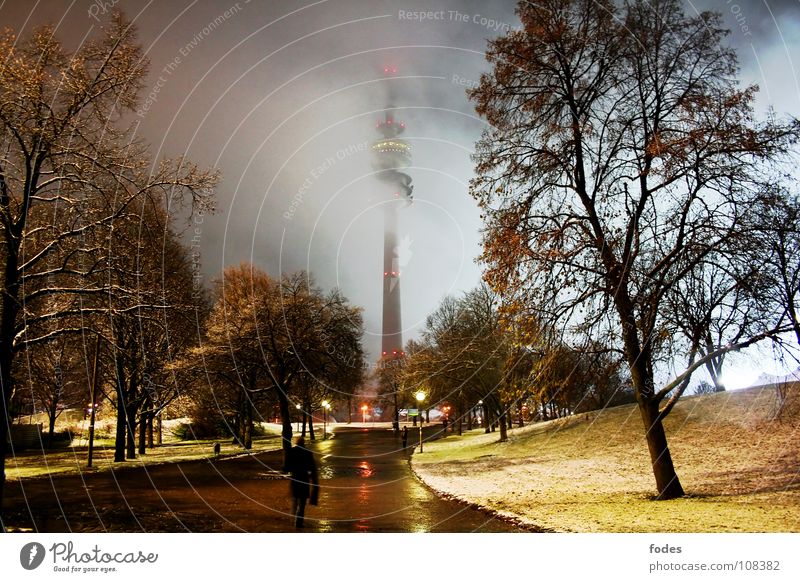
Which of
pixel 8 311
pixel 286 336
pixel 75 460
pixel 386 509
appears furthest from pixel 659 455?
pixel 75 460

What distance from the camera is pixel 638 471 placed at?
51.5 feet

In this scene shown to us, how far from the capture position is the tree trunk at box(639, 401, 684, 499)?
1054cm

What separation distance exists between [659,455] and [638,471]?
582cm

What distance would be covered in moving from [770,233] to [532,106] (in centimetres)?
531

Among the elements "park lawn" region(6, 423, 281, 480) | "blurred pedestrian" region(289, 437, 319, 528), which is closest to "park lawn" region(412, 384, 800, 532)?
"blurred pedestrian" region(289, 437, 319, 528)

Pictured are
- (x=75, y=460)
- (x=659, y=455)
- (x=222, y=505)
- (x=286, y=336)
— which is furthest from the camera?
(x=286, y=336)

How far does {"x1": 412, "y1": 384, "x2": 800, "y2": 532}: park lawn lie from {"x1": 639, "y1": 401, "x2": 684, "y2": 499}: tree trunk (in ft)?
1.06

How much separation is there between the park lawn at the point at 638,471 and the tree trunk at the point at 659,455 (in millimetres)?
322

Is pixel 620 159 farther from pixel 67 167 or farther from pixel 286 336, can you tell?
pixel 286 336

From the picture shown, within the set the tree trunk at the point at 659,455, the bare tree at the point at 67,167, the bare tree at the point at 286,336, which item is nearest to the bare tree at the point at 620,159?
the tree trunk at the point at 659,455

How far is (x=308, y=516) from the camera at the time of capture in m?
9.65
